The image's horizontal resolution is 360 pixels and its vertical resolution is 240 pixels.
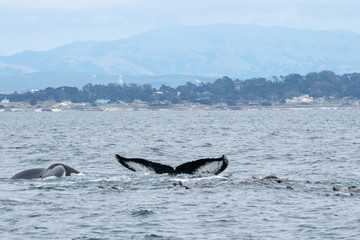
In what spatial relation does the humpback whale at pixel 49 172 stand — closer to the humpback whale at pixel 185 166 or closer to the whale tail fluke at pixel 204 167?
the humpback whale at pixel 185 166

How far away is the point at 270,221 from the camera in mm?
16406

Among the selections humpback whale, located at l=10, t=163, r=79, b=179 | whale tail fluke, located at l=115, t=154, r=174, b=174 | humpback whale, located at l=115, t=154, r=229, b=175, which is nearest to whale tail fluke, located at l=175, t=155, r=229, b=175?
humpback whale, located at l=115, t=154, r=229, b=175

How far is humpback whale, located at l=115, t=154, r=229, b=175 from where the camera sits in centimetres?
1977

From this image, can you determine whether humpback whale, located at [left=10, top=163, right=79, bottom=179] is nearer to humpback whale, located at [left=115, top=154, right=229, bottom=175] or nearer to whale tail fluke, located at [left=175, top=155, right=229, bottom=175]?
humpback whale, located at [left=115, top=154, right=229, bottom=175]

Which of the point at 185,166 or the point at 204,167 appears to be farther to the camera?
the point at 185,166

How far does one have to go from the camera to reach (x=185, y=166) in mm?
20609

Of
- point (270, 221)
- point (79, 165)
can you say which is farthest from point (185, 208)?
point (79, 165)

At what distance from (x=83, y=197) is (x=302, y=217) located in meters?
6.67

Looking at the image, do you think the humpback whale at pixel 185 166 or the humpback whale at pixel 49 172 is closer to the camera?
the humpback whale at pixel 185 166

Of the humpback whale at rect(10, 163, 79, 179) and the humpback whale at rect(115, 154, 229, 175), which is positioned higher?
the humpback whale at rect(115, 154, 229, 175)

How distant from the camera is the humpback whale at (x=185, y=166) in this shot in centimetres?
1977

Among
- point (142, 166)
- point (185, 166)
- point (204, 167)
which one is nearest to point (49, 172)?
point (142, 166)

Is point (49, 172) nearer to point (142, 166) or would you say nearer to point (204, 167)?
point (142, 166)

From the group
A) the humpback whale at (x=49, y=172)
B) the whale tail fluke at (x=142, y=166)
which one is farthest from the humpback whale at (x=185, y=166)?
the humpback whale at (x=49, y=172)
